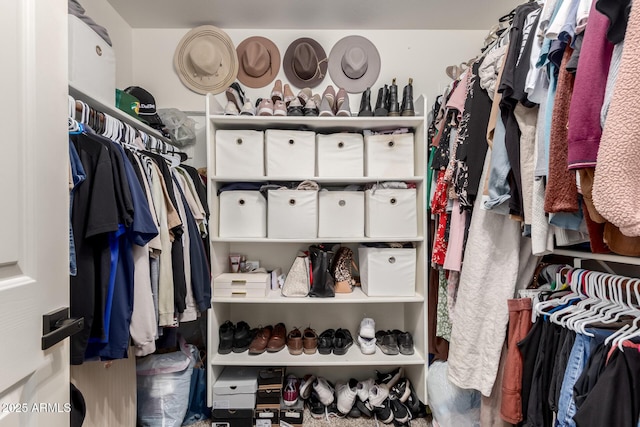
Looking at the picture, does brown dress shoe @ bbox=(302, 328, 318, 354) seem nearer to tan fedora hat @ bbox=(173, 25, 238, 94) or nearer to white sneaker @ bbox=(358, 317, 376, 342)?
white sneaker @ bbox=(358, 317, 376, 342)

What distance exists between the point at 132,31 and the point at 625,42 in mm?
2361

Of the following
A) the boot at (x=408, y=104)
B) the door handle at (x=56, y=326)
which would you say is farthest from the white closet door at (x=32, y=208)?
the boot at (x=408, y=104)

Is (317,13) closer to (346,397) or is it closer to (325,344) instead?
(325,344)

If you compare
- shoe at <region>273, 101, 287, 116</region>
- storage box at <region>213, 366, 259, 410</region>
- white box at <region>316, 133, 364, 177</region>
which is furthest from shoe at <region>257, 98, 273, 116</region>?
storage box at <region>213, 366, 259, 410</region>

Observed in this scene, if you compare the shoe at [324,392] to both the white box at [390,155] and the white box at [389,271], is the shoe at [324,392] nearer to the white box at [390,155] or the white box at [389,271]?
the white box at [389,271]

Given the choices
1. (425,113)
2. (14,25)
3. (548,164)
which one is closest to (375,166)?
(425,113)

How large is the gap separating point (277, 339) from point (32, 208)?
136cm

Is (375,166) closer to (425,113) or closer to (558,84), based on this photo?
(425,113)

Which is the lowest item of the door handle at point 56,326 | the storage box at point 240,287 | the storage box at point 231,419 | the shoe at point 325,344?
the storage box at point 231,419

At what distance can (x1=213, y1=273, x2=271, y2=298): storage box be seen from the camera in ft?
5.15

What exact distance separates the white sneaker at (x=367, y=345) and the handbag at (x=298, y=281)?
16.9 inches

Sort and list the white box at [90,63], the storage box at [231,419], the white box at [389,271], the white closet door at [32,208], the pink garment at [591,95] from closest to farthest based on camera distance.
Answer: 1. the white closet door at [32,208]
2. the pink garment at [591,95]
3. the white box at [90,63]
4. the storage box at [231,419]
5. the white box at [389,271]

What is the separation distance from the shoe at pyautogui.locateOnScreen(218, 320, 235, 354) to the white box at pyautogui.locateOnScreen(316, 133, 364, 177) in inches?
40.2

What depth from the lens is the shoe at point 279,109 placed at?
5.17 ft
